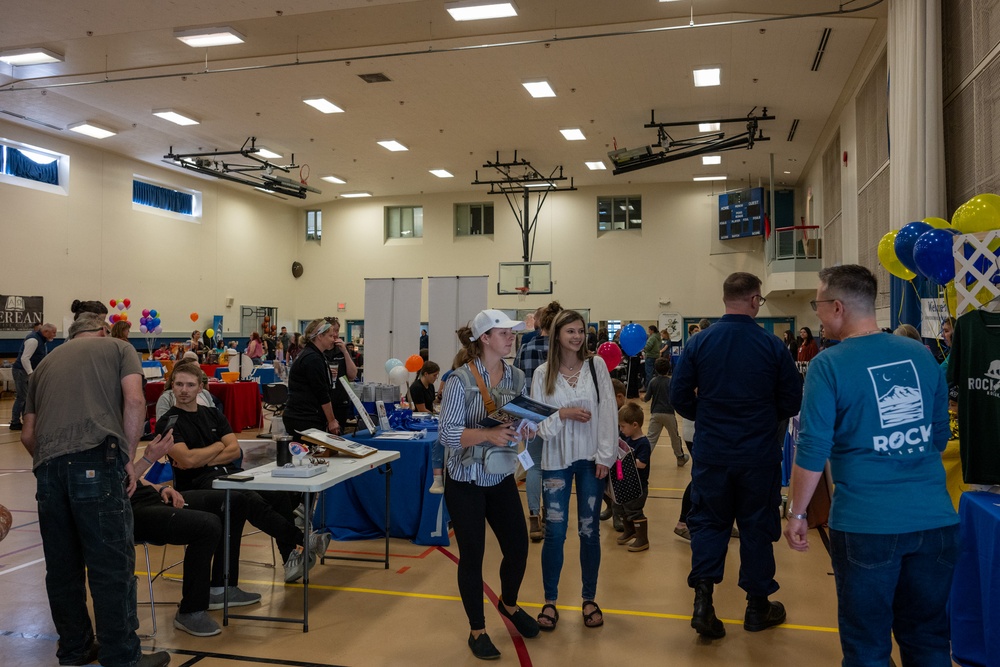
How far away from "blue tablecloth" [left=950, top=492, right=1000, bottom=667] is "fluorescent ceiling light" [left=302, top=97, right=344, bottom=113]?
39.6ft

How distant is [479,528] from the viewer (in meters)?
3.15

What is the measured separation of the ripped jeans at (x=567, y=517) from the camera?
3.49m

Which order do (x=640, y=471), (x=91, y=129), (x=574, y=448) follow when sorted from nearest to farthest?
(x=574, y=448)
(x=640, y=471)
(x=91, y=129)

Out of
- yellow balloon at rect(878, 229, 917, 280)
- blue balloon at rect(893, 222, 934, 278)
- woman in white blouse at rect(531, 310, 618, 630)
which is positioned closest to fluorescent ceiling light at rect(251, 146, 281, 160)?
yellow balloon at rect(878, 229, 917, 280)

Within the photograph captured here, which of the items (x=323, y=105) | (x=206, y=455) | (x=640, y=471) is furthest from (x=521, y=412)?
(x=323, y=105)

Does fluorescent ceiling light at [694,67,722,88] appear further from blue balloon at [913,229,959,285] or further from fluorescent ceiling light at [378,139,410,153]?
blue balloon at [913,229,959,285]

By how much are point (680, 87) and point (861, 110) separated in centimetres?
278

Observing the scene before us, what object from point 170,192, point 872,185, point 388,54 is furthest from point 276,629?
point 170,192

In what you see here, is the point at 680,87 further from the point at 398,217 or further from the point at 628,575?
the point at 398,217

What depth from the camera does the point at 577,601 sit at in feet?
12.9

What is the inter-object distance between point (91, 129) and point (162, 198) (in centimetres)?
431

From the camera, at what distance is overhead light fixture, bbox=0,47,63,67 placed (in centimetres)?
1030

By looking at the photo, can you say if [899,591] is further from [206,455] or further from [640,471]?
[206,455]

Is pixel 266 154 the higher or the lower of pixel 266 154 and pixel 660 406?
the higher
